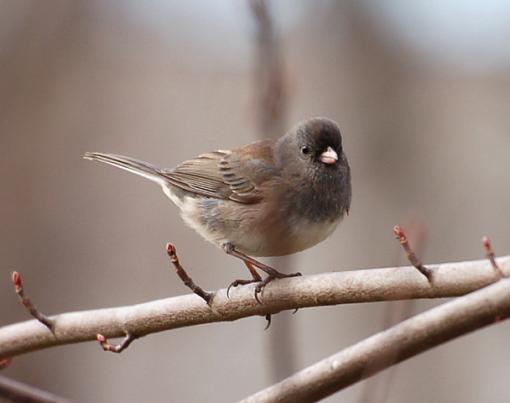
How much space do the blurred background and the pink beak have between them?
249 centimetres

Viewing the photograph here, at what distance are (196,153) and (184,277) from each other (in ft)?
16.5

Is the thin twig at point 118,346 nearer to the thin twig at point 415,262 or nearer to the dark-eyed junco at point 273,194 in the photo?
the dark-eyed junco at point 273,194

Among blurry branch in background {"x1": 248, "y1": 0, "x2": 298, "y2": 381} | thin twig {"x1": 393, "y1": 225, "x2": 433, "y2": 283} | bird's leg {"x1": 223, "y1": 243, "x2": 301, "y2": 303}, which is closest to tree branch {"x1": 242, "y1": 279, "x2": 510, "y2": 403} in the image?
blurry branch in background {"x1": 248, "y1": 0, "x2": 298, "y2": 381}

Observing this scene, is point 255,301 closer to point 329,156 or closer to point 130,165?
point 329,156

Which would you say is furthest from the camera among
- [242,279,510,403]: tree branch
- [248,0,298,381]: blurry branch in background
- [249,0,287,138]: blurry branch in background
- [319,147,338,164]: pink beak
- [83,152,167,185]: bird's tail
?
[83,152,167,185]: bird's tail

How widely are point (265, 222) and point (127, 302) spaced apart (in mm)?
3860

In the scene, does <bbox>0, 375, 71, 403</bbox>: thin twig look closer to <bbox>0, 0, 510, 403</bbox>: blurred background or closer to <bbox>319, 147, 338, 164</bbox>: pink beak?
<bbox>319, 147, 338, 164</bbox>: pink beak

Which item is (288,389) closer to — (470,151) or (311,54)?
(470,151)

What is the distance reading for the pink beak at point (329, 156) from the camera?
347cm

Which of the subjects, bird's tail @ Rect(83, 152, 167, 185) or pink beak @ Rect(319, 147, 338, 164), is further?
bird's tail @ Rect(83, 152, 167, 185)

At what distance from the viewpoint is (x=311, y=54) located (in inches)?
334

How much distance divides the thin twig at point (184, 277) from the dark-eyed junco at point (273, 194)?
0.32 m

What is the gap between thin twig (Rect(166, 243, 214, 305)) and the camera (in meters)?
2.52

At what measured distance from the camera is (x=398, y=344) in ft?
6.61
